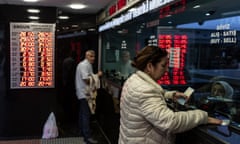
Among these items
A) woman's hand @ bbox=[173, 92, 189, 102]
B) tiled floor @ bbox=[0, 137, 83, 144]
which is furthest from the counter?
tiled floor @ bbox=[0, 137, 83, 144]

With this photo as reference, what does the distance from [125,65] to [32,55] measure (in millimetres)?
1909

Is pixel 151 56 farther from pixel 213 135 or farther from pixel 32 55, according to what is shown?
pixel 32 55

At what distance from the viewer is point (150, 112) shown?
165 centimetres

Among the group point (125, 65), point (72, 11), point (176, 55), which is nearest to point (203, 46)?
point (176, 55)

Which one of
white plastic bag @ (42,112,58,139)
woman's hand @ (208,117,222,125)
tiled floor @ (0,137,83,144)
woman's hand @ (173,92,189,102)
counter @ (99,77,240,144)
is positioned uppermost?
woman's hand @ (173,92,189,102)

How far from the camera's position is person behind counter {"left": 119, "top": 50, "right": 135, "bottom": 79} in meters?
4.05

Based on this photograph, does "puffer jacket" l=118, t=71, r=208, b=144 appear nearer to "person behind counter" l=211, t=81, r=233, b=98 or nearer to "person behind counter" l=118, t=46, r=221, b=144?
"person behind counter" l=118, t=46, r=221, b=144

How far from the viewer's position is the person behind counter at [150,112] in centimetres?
162

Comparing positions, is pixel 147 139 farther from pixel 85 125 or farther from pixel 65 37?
pixel 65 37

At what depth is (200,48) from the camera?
7.37ft

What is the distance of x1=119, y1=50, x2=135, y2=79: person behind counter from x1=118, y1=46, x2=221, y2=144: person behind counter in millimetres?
2102

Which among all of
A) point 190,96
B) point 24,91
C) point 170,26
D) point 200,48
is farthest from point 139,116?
point 24,91

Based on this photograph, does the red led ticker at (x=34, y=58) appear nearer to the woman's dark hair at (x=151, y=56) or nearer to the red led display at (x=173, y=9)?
the red led display at (x=173, y=9)

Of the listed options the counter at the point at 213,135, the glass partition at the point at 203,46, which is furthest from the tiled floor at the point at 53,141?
the counter at the point at 213,135
